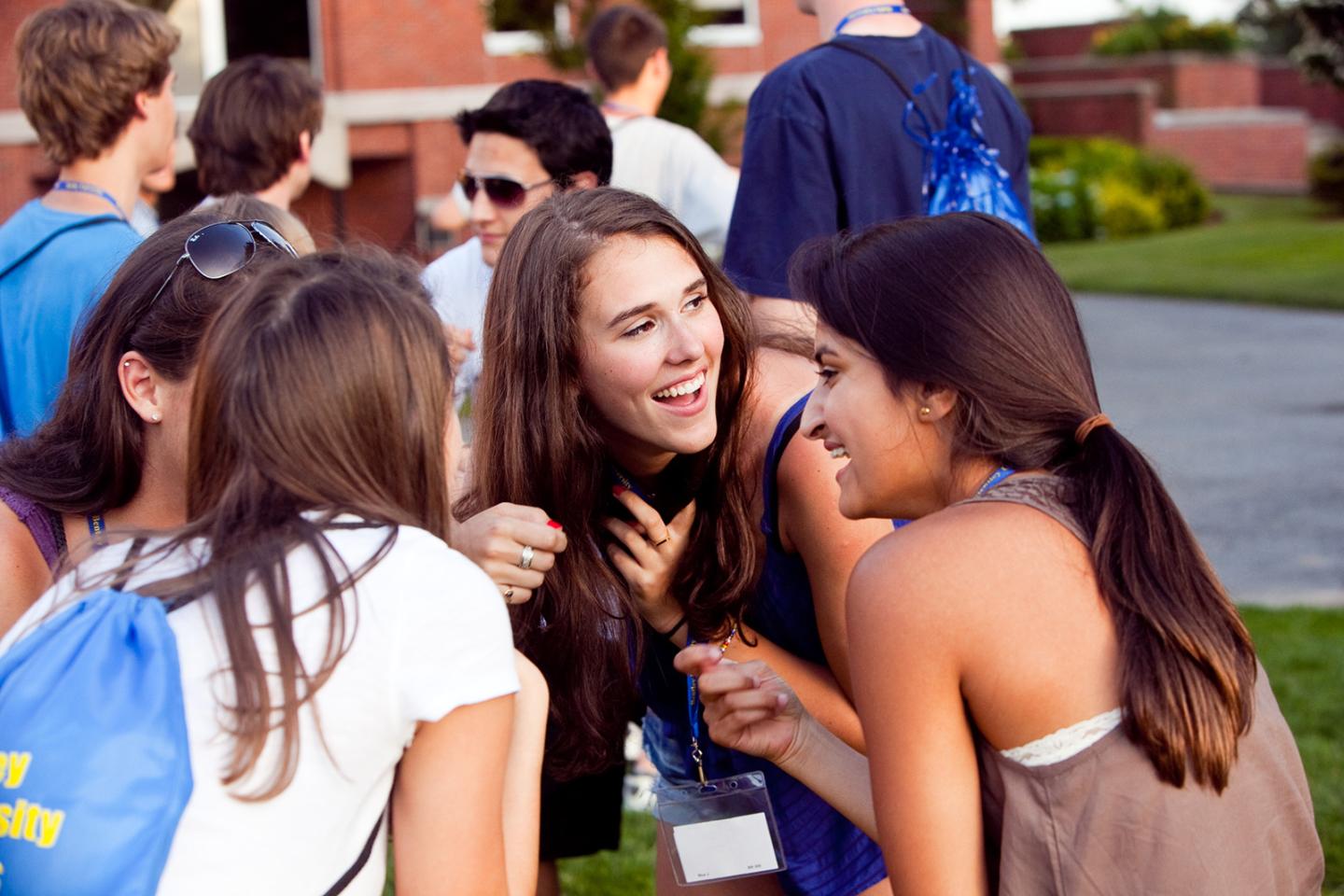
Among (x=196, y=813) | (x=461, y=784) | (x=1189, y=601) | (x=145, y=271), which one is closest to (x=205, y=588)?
(x=196, y=813)

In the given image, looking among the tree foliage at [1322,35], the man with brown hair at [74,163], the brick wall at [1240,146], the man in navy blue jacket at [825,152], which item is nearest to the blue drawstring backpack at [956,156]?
the man in navy blue jacket at [825,152]

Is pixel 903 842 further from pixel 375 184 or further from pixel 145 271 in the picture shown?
pixel 375 184

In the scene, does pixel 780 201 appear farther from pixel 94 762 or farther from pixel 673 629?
pixel 94 762

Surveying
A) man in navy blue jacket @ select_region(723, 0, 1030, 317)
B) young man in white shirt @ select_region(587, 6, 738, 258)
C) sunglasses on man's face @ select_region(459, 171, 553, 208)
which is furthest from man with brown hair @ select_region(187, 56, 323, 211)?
man in navy blue jacket @ select_region(723, 0, 1030, 317)

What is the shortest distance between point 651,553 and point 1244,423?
923 cm

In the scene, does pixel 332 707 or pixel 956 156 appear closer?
pixel 332 707

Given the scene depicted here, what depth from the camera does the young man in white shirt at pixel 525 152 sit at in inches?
172

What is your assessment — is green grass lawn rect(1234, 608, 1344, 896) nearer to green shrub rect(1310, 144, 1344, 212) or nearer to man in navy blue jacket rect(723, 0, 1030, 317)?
man in navy blue jacket rect(723, 0, 1030, 317)

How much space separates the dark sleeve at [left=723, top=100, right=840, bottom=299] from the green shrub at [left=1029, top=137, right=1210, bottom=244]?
21.9 meters

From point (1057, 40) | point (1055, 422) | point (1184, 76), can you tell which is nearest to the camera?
point (1055, 422)

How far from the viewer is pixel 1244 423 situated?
10984 mm

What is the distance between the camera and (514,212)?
442 cm

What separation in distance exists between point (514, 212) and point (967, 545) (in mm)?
2718

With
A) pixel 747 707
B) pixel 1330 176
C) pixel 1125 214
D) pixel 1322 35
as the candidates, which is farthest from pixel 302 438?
pixel 1330 176
